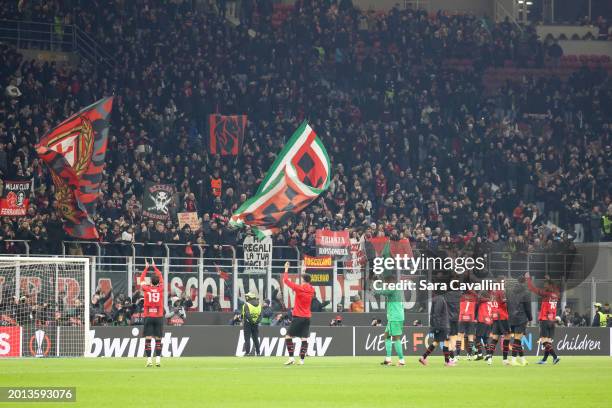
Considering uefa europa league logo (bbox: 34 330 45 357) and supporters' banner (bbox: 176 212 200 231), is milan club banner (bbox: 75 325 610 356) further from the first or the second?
supporters' banner (bbox: 176 212 200 231)

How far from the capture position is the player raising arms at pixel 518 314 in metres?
30.6

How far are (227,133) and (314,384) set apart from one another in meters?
25.5

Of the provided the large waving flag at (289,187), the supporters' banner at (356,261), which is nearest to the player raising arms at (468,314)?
the supporters' banner at (356,261)

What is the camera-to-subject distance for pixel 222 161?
4550 centimetres

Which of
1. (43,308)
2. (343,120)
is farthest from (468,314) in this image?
(343,120)

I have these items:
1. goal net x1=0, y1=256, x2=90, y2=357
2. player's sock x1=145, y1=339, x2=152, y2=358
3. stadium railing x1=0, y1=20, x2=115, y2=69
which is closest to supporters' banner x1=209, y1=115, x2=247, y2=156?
stadium railing x1=0, y1=20, x2=115, y2=69

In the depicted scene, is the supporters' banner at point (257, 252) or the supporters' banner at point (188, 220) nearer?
the supporters' banner at point (257, 252)

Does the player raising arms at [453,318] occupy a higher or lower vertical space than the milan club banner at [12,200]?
lower

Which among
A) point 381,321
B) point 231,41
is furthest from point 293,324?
point 231,41

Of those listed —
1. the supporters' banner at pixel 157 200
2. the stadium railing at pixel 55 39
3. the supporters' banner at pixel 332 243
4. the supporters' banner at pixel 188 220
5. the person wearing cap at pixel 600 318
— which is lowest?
the person wearing cap at pixel 600 318

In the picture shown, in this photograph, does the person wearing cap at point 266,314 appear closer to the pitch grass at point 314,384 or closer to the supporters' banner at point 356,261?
the supporters' banner at point 356,261

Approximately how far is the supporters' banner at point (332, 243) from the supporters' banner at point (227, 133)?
885 cm

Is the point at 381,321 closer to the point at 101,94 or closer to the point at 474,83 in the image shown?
the point at 101,94

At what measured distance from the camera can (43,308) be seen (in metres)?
34.2
